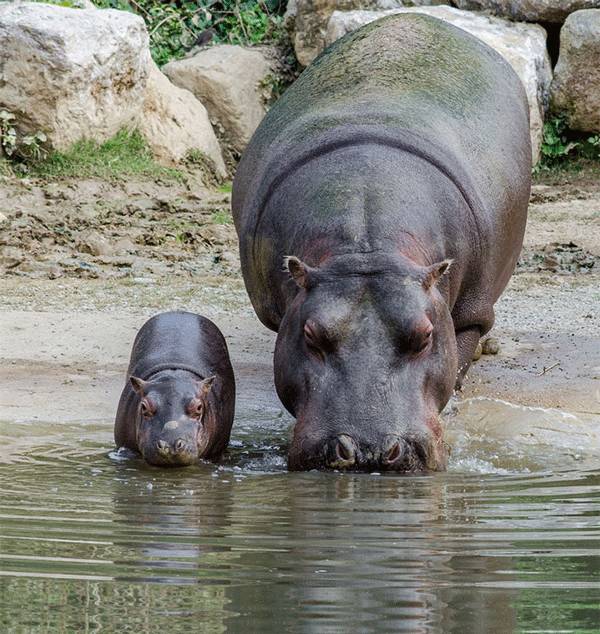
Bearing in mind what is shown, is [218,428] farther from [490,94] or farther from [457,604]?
[457,604]

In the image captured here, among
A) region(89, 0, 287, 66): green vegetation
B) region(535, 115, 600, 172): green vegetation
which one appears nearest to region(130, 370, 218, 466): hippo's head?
region(535, 115, 600, 172): green vegetation

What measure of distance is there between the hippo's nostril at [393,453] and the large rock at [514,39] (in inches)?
344

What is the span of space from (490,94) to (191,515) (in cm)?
329

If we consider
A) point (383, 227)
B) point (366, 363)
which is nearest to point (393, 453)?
point (366, 363)

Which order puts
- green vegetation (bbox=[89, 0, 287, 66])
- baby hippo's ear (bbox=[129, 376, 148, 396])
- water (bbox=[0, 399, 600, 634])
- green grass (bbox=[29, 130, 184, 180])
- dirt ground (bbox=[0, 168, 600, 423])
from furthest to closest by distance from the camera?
green vegetation (bbox=[89, 0, 287, 66]) → green grass (bbox=[29, 130, 184, 180]) → dirt ground (bbox=[0, 168, 600, 423]) → baby hippo's ear (bbox=[129, 376, 148, 396]) → water (bbox=[0, 399, 600, 634])

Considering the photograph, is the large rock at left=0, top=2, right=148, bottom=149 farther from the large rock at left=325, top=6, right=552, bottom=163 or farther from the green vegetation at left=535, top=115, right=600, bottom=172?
the green vegetation at left=535, top=115, right=600, bottom=172

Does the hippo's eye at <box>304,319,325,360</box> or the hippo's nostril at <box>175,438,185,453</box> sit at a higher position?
the hippo's eye at <box>304,319,325,360</box>

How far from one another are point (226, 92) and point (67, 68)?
239 centimetres

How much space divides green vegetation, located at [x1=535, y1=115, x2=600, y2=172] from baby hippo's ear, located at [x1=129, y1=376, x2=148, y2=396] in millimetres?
8538

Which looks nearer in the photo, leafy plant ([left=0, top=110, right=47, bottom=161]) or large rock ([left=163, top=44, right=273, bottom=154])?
leafy plant ([left=0, top=110, right=47, bottom=161])

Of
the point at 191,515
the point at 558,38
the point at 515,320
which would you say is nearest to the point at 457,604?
the point at 191,515

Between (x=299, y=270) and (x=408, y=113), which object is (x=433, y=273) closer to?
(x=299, y=270)

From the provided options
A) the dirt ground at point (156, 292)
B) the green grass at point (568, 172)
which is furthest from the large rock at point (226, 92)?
the green grass at point (568, 172)

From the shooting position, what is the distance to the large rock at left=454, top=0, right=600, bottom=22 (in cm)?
1362
